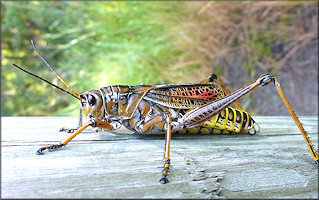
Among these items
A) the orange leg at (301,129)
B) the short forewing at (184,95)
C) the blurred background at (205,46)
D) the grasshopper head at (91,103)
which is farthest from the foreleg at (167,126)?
the blurred background at (205,46)

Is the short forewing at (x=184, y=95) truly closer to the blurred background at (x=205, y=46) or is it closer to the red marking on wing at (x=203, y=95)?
the red marking on wing at (x=203, y=95)

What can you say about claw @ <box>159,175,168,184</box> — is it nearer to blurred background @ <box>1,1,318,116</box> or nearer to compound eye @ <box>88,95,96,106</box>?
compound eye @ <box>88,95,96,106</box>

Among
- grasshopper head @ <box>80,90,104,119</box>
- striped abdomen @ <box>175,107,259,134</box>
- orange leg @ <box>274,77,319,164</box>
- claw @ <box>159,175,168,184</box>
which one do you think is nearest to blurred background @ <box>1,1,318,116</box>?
striped abdomen @ <box>175,107,259,134</box>

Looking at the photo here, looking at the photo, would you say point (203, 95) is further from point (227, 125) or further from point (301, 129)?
point (301, 129)

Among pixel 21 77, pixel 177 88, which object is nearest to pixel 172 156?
pixel 177 88

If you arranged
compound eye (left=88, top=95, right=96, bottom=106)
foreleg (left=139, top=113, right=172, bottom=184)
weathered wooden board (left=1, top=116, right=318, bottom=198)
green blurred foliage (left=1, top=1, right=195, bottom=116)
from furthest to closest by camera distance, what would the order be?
green blurred foliage (left=1, top=1, right=195, bottom=116), compound eye (left=88, top=95, right=96, bottom=106), foreleg (left=139, top=113, right=172, bottom=184), weathered wooden board (left=1, top=116, right=318, bottom=198)
